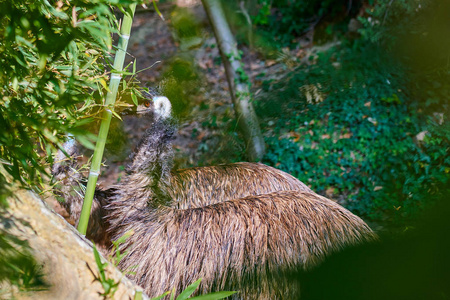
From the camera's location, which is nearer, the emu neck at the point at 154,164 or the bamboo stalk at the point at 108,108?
the bamboo stalk at the point at 108,108

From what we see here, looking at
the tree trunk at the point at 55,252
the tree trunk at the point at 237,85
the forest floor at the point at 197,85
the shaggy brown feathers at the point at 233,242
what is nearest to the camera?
the tree trunk at the point at 55,252

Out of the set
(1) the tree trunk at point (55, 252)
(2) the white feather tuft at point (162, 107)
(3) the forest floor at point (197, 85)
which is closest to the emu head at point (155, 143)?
(2) the white feather tuft at point (162, 107)

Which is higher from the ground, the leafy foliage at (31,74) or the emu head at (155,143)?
the emu head at (155,143)

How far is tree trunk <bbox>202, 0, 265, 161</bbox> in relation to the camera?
4.13 meters

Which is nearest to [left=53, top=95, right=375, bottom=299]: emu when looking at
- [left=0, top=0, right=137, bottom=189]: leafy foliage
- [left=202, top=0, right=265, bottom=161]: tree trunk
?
[left=0, top=0, right=137, bottom=189]: leafy foliage

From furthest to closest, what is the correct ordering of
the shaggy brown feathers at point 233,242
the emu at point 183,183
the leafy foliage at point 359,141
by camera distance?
1. the leafy foliage at point 359,141
2. the emu at point 183,183
3. the shaggy brown feathers at point 233,242

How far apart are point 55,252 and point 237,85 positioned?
3.82 meters

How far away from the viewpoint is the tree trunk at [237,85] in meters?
4.13

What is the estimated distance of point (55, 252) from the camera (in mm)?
907

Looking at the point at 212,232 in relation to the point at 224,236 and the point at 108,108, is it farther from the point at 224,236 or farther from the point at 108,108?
the point at 108,108

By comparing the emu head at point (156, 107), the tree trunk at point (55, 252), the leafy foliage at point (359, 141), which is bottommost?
the tree trunk at point (55, 252)

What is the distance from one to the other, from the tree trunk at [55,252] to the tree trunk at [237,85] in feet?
10.5

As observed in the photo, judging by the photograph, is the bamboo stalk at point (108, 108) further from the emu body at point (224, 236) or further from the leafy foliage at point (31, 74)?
the emu body at point (224, 236)

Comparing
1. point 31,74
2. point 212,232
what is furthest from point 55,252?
point 212,232
